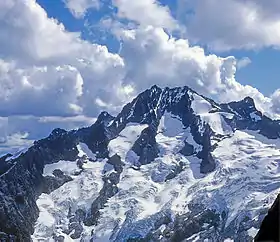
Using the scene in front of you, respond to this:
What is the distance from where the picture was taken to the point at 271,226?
2656 centimetres

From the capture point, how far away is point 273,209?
2620 cm

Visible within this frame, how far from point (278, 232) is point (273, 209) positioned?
3.32 feet

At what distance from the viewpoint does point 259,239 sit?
2666 cm

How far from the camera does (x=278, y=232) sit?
25.5m

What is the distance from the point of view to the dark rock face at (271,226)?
26.0m

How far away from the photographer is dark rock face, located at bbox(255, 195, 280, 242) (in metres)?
26.0

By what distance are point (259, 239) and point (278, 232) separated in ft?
4.27

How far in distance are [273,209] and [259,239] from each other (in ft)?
4.52
